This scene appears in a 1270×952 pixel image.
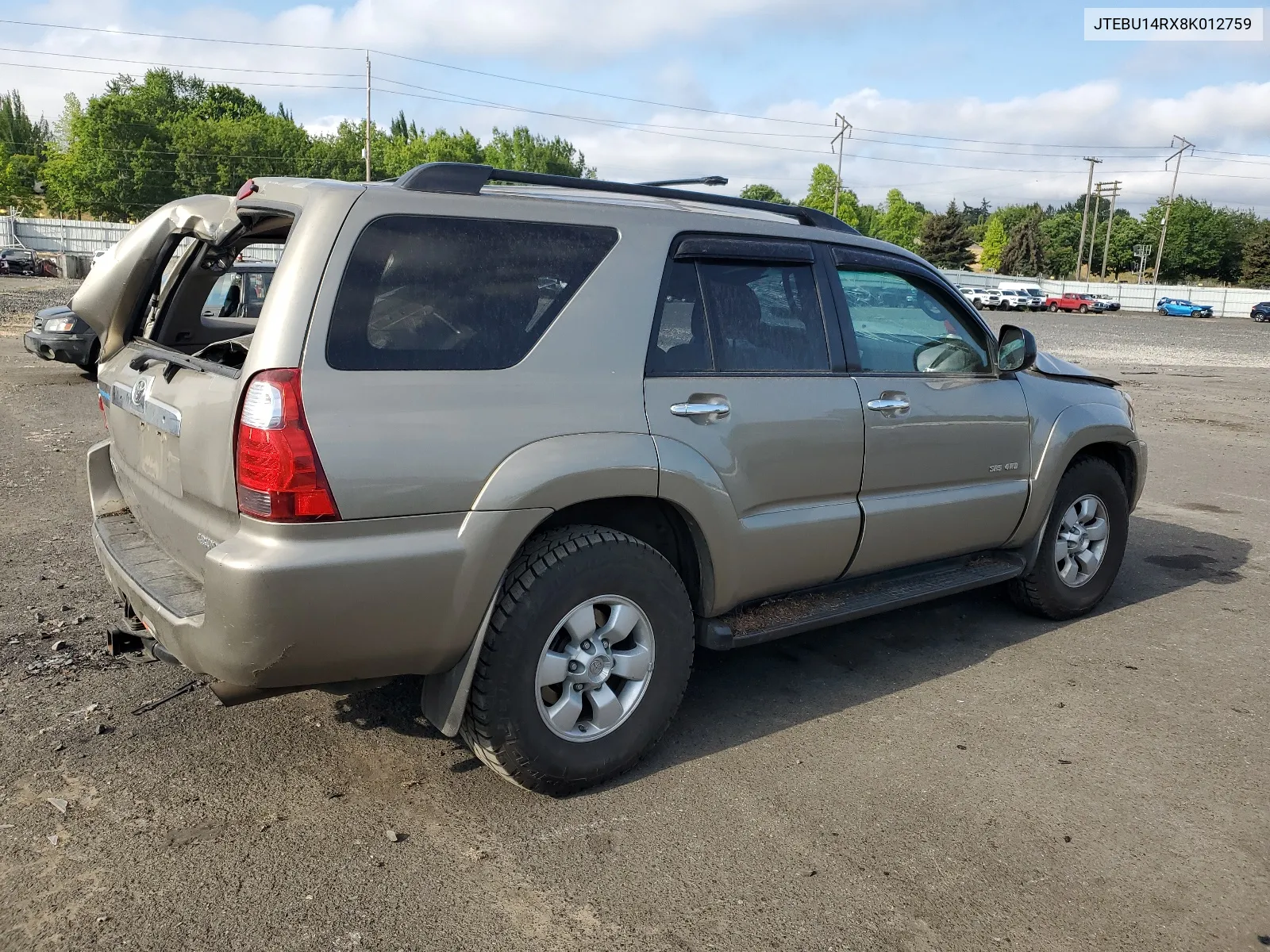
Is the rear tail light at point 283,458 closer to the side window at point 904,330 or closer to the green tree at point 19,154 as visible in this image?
the side window at point 904,330

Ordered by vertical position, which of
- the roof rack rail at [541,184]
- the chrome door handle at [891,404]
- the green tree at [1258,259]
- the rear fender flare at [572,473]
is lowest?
the rear fender flare at [572,473]

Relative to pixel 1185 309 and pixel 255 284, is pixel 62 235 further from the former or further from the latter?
pixel 1185 309

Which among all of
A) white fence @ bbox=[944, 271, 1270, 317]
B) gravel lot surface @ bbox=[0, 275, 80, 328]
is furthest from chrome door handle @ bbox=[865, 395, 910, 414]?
white fence @ bbox=[944, 271, 1270, 317]

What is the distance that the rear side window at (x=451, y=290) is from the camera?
9.54 feet

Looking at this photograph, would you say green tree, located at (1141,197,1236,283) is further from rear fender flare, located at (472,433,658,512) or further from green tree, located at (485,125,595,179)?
rear fender flare, located at (472,433,658,512)

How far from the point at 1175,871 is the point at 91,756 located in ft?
11.4

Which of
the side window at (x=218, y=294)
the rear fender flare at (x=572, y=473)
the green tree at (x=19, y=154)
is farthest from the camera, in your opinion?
the green tree at (x=19, y=154)

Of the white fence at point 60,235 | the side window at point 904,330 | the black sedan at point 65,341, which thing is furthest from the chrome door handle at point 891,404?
the white fence at point 60,235

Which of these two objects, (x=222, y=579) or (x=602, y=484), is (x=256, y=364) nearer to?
(x=222, y=579)

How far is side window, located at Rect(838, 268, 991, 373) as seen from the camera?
4.21 m

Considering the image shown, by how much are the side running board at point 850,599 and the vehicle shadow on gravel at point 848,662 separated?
347 mm

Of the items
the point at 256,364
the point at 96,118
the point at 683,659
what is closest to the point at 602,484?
the point at 683,659

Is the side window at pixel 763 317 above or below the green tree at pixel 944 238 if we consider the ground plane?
below

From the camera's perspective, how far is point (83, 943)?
8.23 feet
